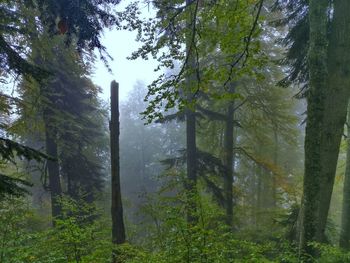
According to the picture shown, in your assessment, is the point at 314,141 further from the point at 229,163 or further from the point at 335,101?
the point at 229,163

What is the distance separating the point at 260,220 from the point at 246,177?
25.1 feet

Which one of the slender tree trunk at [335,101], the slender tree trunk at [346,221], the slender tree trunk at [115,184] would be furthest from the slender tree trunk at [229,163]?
the slender tree trunk at [335,101]

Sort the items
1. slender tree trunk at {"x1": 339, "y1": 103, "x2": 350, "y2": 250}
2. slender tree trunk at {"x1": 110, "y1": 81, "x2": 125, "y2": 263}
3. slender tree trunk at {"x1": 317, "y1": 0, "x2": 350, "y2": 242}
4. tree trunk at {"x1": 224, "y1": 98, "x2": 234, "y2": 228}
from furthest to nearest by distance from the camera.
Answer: tree trunk at {"x1": 224, "y1": 98, "x2": 234, "y2": 228}, slender tree trunk at {"x1": 110, "y1": 81, "x2": 125, "y2": 263}, slender tree trunk at {"x1": 339, "y1": 103, "x2": 350, "y2": 250}, slender tree trunk at {"x1": 317, "y1": 0, "x2": 350, "y2": 242}

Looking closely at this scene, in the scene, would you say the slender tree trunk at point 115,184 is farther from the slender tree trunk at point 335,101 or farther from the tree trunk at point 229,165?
the slender tree trunk at point 335,101

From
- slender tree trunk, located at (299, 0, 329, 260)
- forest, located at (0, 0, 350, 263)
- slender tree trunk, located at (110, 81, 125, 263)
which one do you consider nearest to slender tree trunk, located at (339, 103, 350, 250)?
forest, located at (0, 0, 350, 263)

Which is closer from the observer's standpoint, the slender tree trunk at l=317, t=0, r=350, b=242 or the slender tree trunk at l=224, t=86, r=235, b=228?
the slender tree trunk at l=317, t=0, r=350, b=242

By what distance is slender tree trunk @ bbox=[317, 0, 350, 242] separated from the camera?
5.70 meters

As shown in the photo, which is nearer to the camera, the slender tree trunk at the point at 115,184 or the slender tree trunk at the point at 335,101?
the slender tree trunk at the point at 335,101

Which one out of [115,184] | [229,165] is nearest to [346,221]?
[229,165]

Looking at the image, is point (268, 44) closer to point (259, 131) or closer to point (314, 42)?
point (259, 131)

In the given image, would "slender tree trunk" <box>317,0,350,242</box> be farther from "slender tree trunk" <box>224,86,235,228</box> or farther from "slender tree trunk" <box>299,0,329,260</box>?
"slender tree trunk" <box>224,86,235,228</box>

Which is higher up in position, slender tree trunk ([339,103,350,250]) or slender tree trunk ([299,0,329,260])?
slender tree trunk ([299,0,329,260])

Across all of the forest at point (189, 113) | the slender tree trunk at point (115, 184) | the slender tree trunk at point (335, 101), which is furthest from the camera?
the slender tree trunk at point (115, 184)

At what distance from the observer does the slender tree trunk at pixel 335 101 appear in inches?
224
